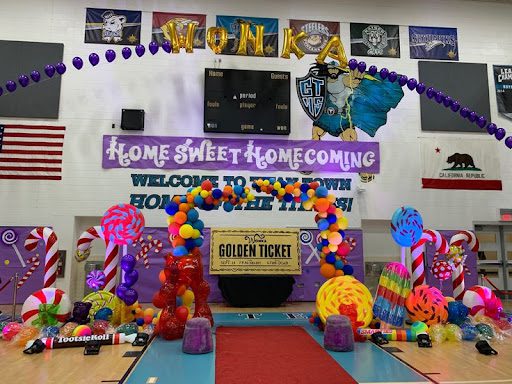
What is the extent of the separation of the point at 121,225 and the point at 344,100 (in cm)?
598

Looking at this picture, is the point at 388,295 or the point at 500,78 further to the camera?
the point at 500,78

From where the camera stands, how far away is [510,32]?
10.4 m

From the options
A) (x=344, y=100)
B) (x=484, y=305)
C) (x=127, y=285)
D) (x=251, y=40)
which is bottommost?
(x=484, y=305)

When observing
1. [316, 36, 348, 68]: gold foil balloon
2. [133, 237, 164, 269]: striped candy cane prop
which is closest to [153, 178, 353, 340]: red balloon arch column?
[316, 36, 348, 68]: gold foil balloon

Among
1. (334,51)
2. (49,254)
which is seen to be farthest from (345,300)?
(334,51)

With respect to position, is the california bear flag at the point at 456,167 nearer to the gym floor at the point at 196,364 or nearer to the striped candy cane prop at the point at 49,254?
the gym floor at the point at 196,364

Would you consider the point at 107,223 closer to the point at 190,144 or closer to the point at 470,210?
the point at 190,144

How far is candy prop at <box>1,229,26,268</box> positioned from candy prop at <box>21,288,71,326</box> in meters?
3.29

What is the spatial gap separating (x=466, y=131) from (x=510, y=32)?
9.50 ft

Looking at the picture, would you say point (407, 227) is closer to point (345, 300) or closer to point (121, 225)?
point (345, 300)

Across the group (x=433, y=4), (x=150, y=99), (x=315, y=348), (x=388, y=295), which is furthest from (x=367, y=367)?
(x=433, y=4)

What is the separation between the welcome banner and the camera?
9.19m

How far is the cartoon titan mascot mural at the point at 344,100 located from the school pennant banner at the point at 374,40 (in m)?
0.62

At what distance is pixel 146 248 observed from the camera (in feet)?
29.1
